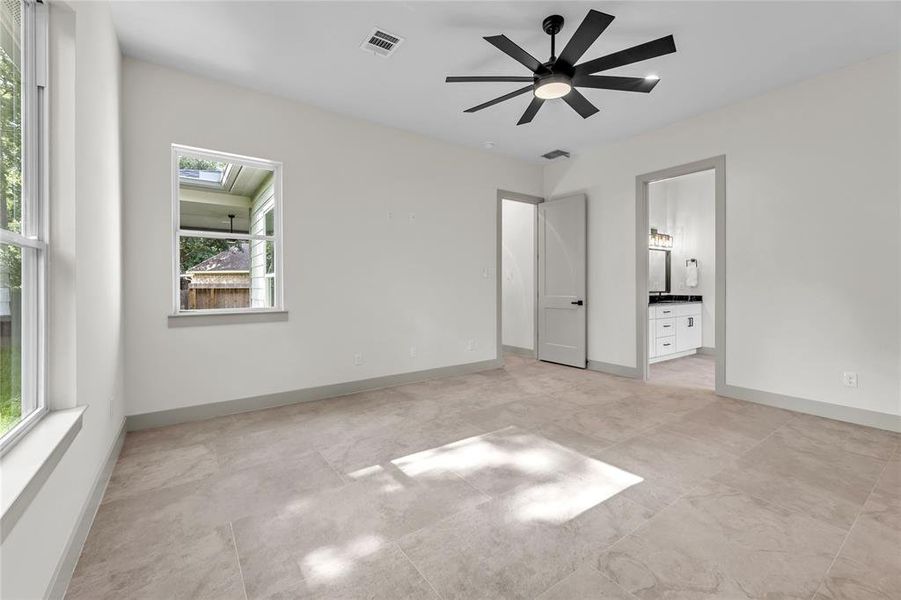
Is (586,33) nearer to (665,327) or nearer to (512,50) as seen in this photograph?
(512,50)

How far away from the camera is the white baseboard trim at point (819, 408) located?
10.4 feet

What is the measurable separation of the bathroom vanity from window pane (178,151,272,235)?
514 cm

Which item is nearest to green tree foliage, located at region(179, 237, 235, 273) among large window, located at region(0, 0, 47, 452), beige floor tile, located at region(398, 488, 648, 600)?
large window, located at region(0, 0, 47, 452)

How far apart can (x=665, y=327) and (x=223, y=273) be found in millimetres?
5858

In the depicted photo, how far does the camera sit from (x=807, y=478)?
2355 mm

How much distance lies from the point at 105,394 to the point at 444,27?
3185 millimetres

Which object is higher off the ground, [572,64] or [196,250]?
[572,64]

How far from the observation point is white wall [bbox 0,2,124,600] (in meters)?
1.31

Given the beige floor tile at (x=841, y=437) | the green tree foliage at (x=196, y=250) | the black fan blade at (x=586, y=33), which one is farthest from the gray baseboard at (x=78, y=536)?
the beige floor tile at (x=841, y=437)

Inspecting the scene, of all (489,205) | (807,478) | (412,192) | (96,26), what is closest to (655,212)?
(489,205)

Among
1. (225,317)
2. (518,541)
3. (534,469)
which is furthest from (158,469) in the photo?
(534,469)

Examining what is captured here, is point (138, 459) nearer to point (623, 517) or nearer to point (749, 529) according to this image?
point (623, 517)

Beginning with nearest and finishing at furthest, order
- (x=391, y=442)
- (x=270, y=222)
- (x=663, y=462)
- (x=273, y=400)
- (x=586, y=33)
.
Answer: (x=586, y=33) → (x=663, y=462) → (x=391, y=442) → (x=273, y=400) → (x=270, y=222)

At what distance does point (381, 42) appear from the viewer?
2.98 meters
